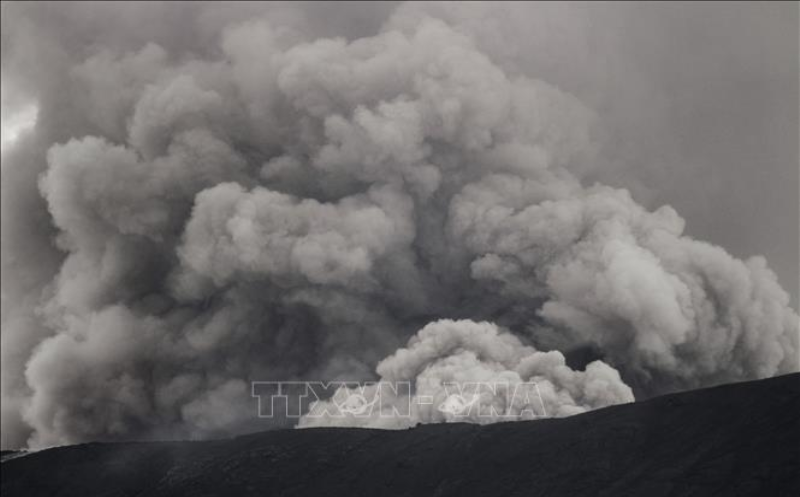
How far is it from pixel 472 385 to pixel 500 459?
1008 cm

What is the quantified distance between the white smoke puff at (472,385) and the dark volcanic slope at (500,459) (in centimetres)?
595

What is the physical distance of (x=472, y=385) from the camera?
47625 millimetres

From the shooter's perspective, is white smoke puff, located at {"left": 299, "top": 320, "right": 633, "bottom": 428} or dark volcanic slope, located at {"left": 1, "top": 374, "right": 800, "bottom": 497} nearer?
dark volcanic slope, located at {"left": 1, "top": 374, "right": 800, "bottom": 497}

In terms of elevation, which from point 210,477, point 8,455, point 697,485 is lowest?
point 697,485

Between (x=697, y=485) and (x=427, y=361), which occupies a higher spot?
(x=427, y=361)

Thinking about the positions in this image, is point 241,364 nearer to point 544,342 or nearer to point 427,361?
point 427,361

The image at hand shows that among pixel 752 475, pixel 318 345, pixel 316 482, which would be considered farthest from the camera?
pixel 318 345

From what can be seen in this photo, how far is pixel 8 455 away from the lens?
53.8m

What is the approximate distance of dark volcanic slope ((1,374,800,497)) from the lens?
3172 cm

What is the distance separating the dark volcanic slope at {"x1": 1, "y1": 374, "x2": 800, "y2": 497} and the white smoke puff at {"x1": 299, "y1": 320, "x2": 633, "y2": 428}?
5.95 m

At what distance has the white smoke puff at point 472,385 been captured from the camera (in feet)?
155

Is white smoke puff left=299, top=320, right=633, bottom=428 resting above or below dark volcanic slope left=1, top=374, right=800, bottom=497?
above

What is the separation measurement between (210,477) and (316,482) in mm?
5115

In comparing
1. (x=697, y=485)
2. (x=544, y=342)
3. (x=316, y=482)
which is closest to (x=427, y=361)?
(x=544, y=342)
